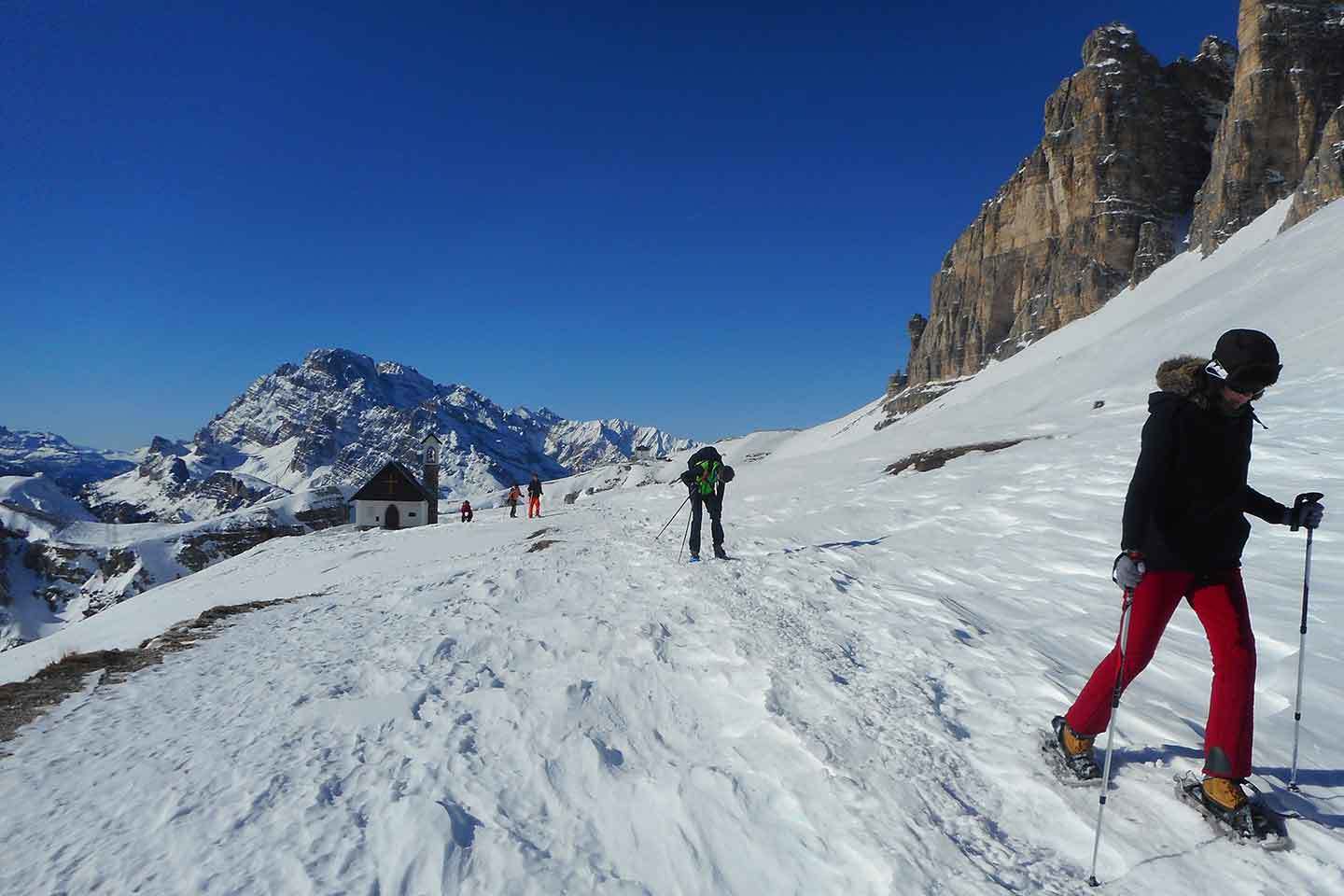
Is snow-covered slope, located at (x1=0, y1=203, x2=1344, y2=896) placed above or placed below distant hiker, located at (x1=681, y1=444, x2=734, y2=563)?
below

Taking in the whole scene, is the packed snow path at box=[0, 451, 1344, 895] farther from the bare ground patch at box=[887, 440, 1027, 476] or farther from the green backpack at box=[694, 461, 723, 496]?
the bare ground patch at box=[887, 440, 1027, 476]

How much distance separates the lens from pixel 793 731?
15.5 feet

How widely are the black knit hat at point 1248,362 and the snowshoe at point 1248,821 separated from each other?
2.12 metres

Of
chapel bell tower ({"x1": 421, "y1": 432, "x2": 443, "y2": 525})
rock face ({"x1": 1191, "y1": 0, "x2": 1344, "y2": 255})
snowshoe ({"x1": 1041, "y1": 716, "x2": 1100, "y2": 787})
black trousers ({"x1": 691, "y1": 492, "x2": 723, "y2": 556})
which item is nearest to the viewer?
snowshoe ({"x1": 1041, "y1": 716, "x2": 1100, "y2": 787})

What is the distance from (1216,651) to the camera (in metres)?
3.45

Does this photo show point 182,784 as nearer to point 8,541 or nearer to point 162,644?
point 162,644

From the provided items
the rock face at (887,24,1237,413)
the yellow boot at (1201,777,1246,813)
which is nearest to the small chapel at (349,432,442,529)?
the yellow boot at (1201,777,1246,813)

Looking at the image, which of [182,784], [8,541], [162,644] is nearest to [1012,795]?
[182,784]

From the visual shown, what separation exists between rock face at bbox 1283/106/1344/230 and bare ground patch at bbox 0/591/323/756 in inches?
2757

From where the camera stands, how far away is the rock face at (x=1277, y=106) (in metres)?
65.9

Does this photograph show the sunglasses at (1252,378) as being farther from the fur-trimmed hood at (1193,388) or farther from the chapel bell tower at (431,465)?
the chapel bell tower at (431,465)

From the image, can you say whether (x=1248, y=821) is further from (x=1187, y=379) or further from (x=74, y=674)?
(x=74, y=674)

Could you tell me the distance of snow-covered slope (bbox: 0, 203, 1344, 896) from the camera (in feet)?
11.0

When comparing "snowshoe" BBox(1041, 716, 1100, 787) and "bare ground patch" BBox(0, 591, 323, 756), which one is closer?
"snowshoe" BBox(1041, 716, 1100, 787)
